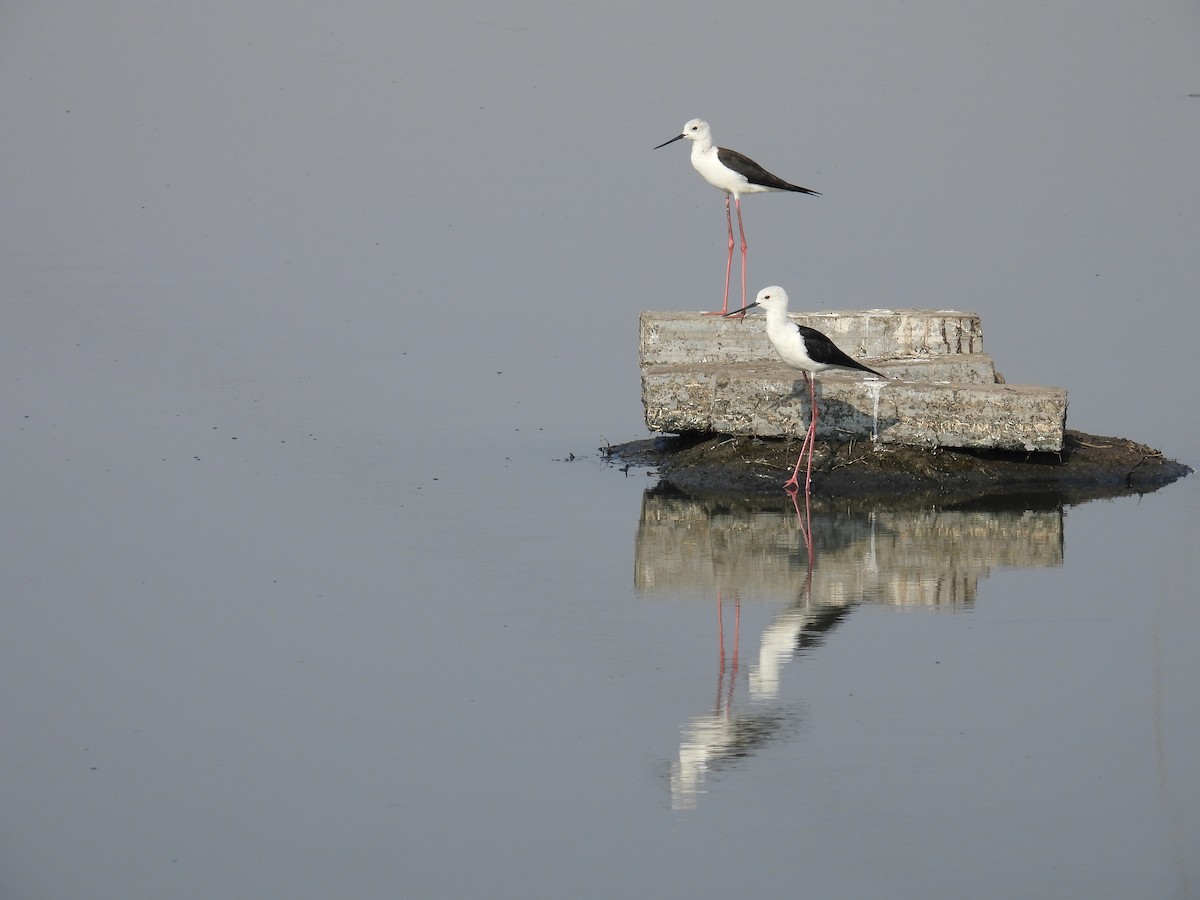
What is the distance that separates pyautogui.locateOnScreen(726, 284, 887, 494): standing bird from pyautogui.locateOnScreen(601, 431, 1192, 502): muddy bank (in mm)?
182

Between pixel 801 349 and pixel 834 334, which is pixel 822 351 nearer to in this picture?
pixel 801 349

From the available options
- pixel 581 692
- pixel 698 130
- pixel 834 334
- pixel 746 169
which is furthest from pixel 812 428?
pixel 581 692

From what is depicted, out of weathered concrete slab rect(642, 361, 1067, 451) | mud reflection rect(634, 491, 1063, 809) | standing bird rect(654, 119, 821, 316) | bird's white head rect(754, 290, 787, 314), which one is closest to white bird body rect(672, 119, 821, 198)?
standing bird rect(654, 119, 821, 316)

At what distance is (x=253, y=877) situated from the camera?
574cm

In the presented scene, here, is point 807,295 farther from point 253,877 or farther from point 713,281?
point 253,877

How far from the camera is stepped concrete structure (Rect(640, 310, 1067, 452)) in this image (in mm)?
10734

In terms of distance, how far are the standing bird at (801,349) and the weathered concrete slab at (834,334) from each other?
108cm

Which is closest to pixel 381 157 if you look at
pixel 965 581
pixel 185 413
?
pixel 185 413

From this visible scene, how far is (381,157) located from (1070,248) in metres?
8.05

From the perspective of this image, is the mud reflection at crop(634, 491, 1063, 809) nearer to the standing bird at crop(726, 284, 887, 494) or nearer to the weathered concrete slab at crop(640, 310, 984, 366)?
the standing bird at crop(726, 284, 887, 494)

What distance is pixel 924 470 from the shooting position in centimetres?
1085

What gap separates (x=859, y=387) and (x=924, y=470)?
62 centimetres

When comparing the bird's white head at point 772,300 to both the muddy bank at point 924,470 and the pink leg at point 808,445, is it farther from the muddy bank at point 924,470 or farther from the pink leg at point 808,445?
the muddy bank at point 924,470

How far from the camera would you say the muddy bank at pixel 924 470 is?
10.7 meters
